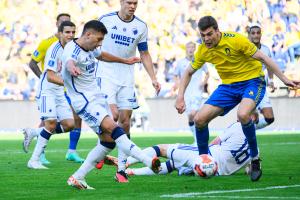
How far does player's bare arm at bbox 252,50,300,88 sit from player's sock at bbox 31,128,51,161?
4.00 metres

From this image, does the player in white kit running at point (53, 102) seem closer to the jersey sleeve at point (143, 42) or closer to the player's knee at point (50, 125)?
the player's knee at point (50, 125)

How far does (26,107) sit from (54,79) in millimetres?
15977

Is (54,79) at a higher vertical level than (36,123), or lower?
higher

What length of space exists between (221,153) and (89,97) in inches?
84.6

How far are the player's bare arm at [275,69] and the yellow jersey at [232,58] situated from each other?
12 centimetres

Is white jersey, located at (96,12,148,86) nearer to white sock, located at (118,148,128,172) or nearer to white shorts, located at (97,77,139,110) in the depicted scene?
white shorts, located at (97,77,139,110)

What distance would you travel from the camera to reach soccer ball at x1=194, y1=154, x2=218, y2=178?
945 cm

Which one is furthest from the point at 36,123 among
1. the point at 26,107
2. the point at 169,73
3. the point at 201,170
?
the point at 201,170

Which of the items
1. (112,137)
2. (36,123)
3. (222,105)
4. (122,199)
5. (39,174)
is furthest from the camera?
(36,123)

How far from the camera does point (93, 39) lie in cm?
886

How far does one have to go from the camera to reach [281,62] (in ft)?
91.9

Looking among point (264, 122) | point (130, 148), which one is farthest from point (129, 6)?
point (264, 122)

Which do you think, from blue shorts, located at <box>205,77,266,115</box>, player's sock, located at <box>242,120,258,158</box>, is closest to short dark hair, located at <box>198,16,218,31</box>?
blue shorts, located at <box>205,77,266,115</box>

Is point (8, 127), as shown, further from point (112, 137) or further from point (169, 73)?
point (112, 137)
